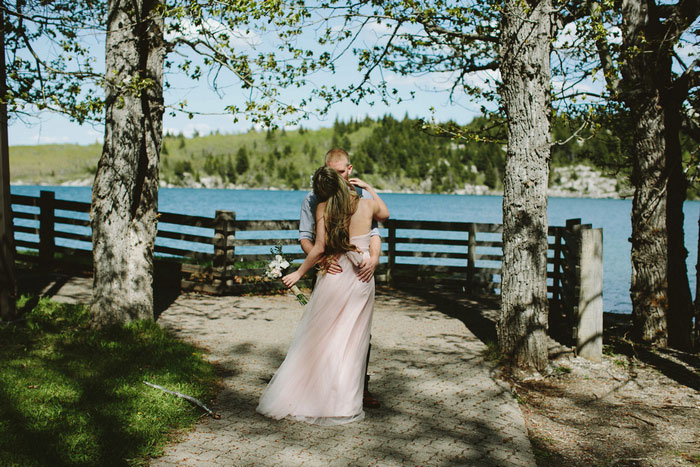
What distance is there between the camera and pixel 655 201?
26.9 ft

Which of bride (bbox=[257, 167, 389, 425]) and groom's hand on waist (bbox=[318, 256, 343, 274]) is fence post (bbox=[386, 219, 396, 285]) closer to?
bride (bbox=[257, 167, 389, 425])

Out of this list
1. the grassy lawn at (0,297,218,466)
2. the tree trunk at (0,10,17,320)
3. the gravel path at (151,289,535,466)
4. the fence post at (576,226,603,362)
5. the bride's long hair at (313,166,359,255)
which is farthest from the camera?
the fence post at (576,226,603,362)

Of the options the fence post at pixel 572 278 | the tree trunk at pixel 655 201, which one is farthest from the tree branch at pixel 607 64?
the fence post at pixel 572 278

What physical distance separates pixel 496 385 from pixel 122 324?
4710 mm

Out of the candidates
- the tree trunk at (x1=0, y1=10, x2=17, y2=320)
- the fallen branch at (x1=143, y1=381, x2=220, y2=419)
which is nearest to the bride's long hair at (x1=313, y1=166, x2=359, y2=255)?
the fallen branch at (x1=143, y1=381, x2=220, y2=419)

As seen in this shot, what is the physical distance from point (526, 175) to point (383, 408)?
3280 millimetres

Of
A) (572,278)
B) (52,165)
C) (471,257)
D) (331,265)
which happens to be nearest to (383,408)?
(331,265)

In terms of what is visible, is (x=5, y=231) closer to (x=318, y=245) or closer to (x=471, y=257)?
(x=318, y=245)

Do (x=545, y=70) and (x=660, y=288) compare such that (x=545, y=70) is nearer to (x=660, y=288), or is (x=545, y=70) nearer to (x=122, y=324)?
(x=660, y=288)

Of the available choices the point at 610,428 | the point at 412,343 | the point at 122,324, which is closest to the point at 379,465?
the point at 610,428

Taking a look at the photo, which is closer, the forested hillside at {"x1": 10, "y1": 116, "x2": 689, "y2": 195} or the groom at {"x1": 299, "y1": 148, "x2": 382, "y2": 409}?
the groom at {"x1": 299, "y1": 148, "x2": 382, "y2": 409}

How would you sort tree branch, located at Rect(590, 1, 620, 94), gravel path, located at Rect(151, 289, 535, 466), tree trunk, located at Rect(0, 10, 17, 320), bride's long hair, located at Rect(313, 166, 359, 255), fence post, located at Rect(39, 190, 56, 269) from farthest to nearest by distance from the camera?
fence post, located at Rect(39, 190, 56, 269)
tree branch, located at Rect(590, 1, 620, 94)
tree trunk, located at Rect(0, 10, 17, 320)
bride's long hair, located at Rect(313, 166, 359, 255)
gravel path, located at Rect(151, 289, 535, 466)

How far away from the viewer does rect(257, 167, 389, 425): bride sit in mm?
4871

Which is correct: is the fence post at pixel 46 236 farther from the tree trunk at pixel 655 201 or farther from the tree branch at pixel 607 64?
the tree trunk at pixel 655 201
